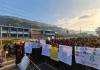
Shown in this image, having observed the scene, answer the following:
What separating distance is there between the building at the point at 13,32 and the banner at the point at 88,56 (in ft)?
329

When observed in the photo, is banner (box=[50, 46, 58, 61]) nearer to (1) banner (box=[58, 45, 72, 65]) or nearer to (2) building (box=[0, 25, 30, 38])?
(1) banner (box=[58, 45, 72, 65])

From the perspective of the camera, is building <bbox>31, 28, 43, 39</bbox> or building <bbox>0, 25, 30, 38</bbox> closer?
building <bbox>0, 25, 30, 38</bbox>

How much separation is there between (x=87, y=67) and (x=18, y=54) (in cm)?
939

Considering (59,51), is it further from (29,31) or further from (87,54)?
(29,31)

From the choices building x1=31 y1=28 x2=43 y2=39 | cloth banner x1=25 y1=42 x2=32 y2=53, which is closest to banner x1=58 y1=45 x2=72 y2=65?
cloth banner x1=25 y1=42 x2=32 y2=53

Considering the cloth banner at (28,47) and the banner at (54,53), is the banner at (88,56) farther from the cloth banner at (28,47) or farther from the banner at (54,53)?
the cloth banner at (28,47)

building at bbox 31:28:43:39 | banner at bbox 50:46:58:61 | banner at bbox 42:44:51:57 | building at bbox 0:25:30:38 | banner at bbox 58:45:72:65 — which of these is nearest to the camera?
banner at bbox 58:45:72:65

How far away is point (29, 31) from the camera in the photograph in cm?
13800

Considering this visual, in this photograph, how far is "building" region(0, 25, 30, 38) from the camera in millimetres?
114206

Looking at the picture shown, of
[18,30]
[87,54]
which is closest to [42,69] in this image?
[87,54]

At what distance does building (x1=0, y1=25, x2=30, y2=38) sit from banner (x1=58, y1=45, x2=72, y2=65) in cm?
9789

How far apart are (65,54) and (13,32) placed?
366 feet

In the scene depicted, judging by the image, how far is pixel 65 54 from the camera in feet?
43.6

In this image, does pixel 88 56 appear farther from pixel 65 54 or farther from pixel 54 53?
pixel 54 53
